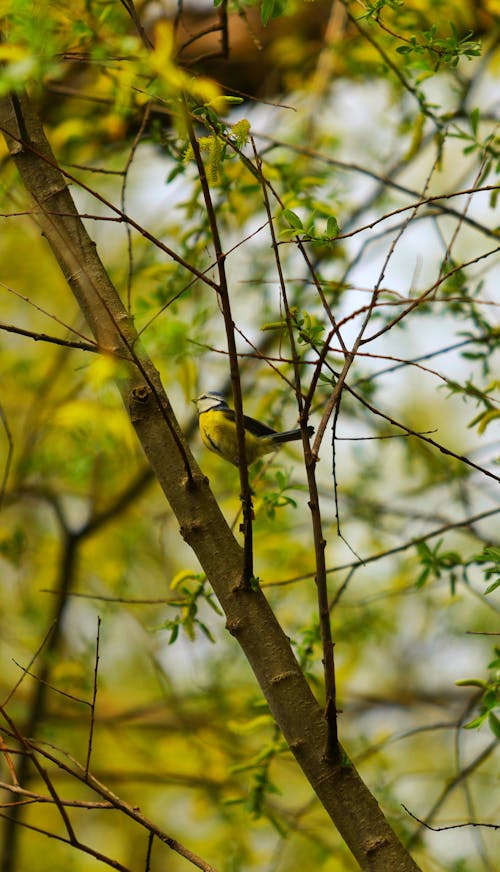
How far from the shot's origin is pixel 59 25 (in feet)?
7.66

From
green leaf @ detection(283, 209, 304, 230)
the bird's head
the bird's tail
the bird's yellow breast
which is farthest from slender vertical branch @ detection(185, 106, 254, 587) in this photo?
the bird's head

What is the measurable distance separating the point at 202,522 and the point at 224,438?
0.96 meters

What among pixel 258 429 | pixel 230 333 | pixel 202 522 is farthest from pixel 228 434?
pixel 230 333

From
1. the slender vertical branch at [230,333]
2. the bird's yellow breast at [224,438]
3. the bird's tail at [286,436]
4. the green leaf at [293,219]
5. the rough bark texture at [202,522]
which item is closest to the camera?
the slender vertical branch at [230,333]

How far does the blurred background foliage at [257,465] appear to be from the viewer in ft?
7.18

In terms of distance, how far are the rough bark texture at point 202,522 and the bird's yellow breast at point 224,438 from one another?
2.54 ft

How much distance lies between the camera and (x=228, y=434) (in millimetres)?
2631

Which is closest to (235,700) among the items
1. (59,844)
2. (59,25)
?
(59,844)

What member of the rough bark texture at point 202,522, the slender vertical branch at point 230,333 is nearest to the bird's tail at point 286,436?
the rough bark texture at point 202,522

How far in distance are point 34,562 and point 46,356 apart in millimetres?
1104

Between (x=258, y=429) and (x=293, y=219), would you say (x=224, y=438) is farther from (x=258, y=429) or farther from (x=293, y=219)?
(x=293, y=219)

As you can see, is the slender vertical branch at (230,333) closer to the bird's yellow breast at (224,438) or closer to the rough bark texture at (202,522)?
the rough bark texture at (202,522)

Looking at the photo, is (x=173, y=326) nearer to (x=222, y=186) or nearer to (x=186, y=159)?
(x=222, y=186)

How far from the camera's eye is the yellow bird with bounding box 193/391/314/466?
2414 millimetres
